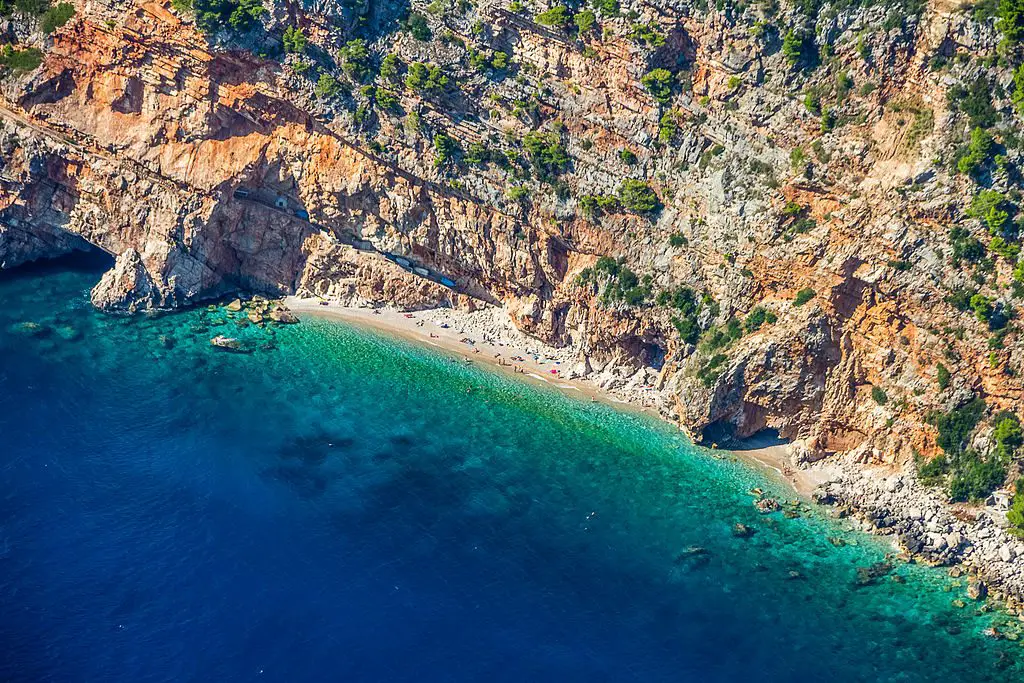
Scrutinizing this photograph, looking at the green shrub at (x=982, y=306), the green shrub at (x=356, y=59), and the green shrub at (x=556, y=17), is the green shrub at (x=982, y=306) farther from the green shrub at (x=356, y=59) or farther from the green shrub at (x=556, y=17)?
the green shrub at (x=356, y=59)

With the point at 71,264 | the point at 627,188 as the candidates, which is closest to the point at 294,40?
the point at 627,188

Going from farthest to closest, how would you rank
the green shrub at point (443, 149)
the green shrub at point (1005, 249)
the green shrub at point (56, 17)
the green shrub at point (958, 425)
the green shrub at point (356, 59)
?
the green shrub at point (56, 17)
the green shrub at point (443, 149)
the green shrub at point (356, 59)
the green shrub at point (958, 425)
the green shrub at point (1005, 249)

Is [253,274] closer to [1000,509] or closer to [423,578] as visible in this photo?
[423,578]

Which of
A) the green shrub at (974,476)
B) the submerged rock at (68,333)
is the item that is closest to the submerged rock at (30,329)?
the submerged rock at (68,333)

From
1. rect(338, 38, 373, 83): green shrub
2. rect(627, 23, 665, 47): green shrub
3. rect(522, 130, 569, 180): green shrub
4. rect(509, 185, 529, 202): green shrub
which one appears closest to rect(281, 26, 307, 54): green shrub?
rect(338, 38, 373, 83): green shrub

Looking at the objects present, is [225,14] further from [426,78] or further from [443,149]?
[443,149]

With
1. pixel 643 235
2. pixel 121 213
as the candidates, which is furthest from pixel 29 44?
pixel 643 235

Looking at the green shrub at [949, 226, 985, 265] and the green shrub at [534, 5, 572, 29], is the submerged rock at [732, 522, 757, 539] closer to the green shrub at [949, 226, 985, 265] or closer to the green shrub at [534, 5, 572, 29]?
the green shrub at [949, 226, 985, 265]
